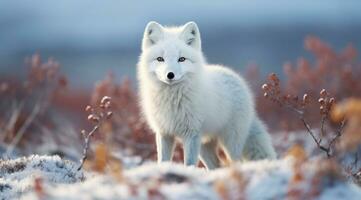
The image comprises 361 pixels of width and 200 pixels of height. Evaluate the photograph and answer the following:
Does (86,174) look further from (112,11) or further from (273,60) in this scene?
(112,11)

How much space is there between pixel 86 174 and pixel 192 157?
3.60 feet

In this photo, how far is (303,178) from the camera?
3957 mm

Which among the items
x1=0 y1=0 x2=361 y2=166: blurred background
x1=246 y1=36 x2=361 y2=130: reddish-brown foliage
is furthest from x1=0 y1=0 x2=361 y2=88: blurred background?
x1=246 y1=36 x2=361 y2=130: reddish-brown foliage

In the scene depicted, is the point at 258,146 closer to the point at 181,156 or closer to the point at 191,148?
the point at 191,148

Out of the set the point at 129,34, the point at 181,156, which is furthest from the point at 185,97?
the point at 129,34

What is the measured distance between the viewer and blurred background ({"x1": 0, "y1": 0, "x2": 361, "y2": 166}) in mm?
12297

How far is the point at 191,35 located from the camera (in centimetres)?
721

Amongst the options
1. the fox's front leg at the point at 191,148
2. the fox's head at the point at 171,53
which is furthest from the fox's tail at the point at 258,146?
the fox's head at the point at 171,53

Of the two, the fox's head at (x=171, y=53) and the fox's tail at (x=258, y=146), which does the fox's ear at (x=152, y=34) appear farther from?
the fox's tail at (x=258, y=146)

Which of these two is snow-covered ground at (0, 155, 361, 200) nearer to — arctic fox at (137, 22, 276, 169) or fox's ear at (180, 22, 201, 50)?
arctic fox at (137, 22, 276, 169)

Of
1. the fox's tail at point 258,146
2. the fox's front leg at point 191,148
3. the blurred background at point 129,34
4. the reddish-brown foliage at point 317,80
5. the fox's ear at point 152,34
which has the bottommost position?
the fox's front leg at point 191,148

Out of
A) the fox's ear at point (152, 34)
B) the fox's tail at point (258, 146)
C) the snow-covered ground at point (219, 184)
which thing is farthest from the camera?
the fox's tail at point (258, 146)

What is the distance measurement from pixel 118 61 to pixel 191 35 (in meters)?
63.2

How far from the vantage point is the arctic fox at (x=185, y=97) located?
6879 millimetres
